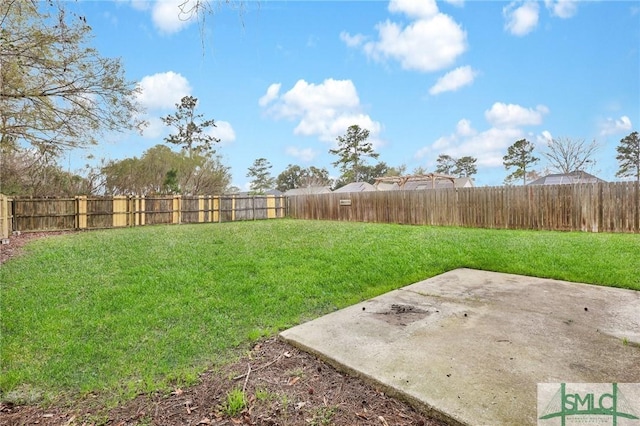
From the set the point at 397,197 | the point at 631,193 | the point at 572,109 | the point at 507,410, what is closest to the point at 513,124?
the point at 572,109

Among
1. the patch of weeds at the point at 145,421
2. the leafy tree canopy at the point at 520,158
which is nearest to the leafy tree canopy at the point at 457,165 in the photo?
the leafy tree canopy at the point at 520,158

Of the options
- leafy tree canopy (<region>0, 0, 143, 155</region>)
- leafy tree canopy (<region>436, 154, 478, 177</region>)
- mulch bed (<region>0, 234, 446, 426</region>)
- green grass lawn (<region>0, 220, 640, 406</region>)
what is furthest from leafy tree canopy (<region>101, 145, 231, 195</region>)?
leafy tree canopy (<region>436, 154, 478, 177</region>)

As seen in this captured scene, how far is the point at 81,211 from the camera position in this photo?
11.2 meters

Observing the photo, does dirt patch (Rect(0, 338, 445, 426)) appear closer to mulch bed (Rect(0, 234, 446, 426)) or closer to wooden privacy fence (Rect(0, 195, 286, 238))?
mulch bed (Rect(0, 234, 446, 426))

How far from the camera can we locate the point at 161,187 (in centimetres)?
1916

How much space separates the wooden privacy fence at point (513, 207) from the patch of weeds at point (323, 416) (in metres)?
9.12

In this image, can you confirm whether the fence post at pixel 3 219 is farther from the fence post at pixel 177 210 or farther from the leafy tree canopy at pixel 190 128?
the leafy tree canopy at pixel 190 128

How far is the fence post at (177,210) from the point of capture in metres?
13.6

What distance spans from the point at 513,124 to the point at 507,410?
69.4 ft

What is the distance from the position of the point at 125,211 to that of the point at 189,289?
1036 cm

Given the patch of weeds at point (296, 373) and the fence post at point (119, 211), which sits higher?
the fence post at point (119, 211)

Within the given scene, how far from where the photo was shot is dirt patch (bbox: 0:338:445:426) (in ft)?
4.98

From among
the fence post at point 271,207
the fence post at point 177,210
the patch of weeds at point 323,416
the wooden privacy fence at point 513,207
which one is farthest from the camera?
the fence post at point 271,207

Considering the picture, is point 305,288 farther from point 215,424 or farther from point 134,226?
point 134,226
